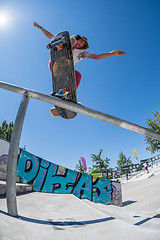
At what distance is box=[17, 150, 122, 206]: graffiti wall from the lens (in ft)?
27.0

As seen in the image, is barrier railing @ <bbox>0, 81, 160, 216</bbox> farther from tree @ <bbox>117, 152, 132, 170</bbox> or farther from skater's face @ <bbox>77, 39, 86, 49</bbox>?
tree @ <bbox>117, 152, 132, 170</bbox>

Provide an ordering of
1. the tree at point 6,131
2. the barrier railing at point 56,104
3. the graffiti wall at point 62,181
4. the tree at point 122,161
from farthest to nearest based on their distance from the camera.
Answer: the tree at point 122,161 < the tree at point 6,131 < the graffiti wall at point 62,181 < the barrier railing at point 56,104

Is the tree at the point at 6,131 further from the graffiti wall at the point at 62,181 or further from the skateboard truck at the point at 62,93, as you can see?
the skateboard truck at the point at 62,93

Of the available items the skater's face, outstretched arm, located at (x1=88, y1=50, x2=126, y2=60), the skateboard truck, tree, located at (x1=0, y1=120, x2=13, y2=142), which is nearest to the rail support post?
Answer: the skateboard truck

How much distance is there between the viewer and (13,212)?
1.79 metres

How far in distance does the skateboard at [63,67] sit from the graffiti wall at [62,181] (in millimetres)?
7581

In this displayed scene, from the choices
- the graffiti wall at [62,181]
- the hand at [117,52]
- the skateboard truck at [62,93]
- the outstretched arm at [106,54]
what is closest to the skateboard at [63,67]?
the skateboard truck at [62,93]

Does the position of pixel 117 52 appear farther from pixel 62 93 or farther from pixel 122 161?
pixel 122 161

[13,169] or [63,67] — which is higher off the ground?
[63,67]

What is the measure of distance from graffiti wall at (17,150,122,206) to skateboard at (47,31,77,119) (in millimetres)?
7581

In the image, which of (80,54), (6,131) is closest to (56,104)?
(80,54)

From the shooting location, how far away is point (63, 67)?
7.39ft

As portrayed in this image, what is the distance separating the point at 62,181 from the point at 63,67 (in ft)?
28.5

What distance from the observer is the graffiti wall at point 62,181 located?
8.22 m
